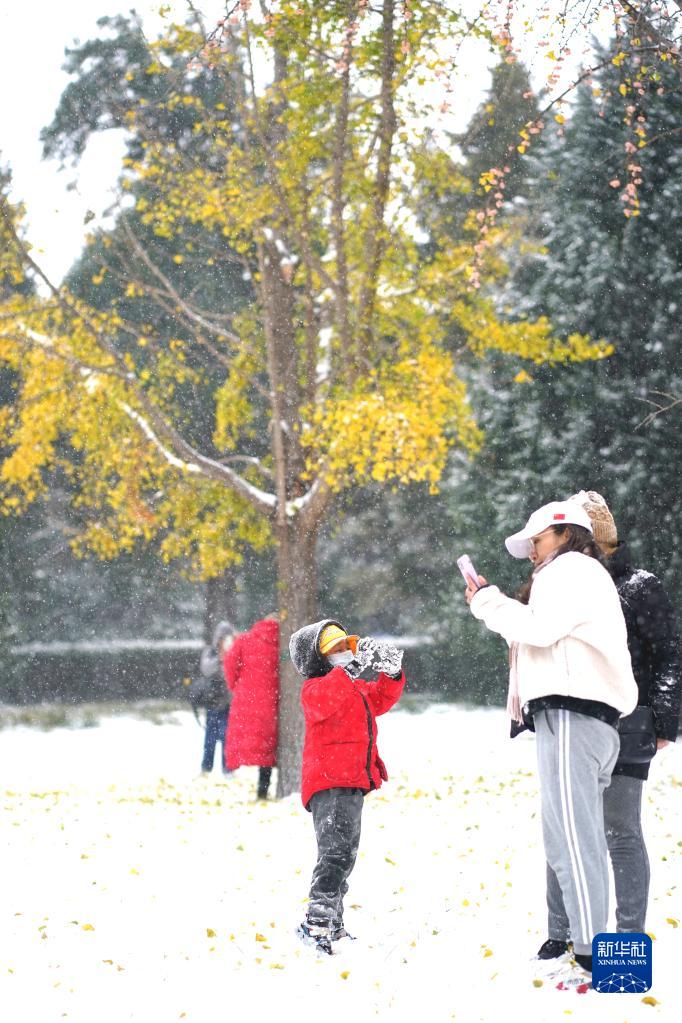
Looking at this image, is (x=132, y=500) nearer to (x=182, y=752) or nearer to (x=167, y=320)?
(x=182, y=752)

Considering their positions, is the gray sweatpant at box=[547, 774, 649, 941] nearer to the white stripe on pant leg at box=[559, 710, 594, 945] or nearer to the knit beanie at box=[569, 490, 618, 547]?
the white stripe on pant leg at box=[559, 710, 594, 945]

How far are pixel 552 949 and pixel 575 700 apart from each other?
39.2 inches

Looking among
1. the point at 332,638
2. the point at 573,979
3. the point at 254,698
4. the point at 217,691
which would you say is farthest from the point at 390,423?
the point at 573,979

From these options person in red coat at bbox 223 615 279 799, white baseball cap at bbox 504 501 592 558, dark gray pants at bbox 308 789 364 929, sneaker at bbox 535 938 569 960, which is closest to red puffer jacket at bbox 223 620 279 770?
person in red coat at bbox 223 615 279 799

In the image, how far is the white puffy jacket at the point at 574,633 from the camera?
381 cm

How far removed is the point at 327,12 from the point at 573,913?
7.12m

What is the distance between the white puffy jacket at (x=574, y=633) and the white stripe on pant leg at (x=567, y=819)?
0.13m

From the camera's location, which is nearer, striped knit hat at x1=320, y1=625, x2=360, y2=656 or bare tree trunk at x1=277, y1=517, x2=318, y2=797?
striped knit hat at x1=320, y1=625, x2=360, y2=656

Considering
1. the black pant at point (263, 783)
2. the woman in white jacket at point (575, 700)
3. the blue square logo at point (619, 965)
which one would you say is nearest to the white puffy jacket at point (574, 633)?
the woman in white jacket at point (575, 700)

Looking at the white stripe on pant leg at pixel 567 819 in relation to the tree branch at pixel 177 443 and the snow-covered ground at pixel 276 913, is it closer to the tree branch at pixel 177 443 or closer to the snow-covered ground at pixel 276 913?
the snow-covered ground at pixel 276 913

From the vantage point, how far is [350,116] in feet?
35.9

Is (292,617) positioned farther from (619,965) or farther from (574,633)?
(619,965)

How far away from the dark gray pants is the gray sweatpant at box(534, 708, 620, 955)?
1069 millimetres

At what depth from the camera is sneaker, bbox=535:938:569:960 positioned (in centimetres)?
412
